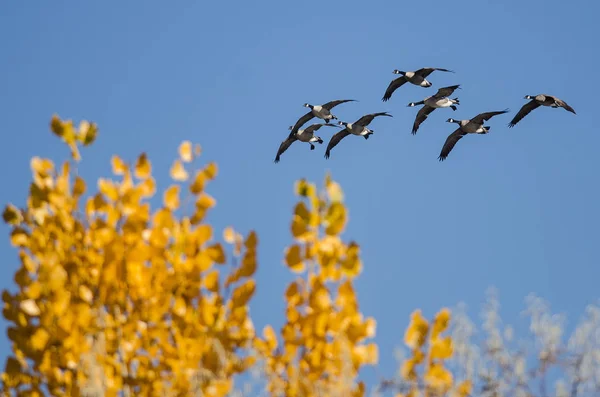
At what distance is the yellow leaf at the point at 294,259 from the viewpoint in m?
5.13

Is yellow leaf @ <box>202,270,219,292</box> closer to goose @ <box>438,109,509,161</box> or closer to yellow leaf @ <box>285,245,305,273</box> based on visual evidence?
yellow leaf @ <box>285,245,305,273</box>

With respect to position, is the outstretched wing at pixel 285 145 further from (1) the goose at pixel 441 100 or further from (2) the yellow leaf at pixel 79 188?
(2) the yellow leaf at pixel 79 188

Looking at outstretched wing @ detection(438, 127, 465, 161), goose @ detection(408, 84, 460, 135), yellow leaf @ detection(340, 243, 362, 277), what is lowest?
yellow leaf @ detection(340, 243, 362, 277)

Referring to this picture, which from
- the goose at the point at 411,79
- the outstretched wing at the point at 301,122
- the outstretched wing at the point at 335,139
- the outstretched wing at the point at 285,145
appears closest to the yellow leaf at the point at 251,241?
the goose at the point at 411,79

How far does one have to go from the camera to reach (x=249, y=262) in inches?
215

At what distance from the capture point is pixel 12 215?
5.87 meters

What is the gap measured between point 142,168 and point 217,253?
865mm

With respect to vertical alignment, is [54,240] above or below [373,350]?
above

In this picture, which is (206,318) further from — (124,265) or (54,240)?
(54,240)

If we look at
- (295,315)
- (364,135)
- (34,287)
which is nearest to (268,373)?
(295,315)

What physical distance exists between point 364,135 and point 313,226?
23.0 meters

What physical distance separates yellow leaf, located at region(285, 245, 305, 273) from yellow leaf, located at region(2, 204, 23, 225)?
1690mm

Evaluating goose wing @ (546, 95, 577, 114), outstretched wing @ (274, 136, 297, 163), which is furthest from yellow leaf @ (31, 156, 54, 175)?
outstretched wing @ (274, 136, 297, 163)

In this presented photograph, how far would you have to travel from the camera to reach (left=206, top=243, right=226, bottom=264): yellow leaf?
5.46m
